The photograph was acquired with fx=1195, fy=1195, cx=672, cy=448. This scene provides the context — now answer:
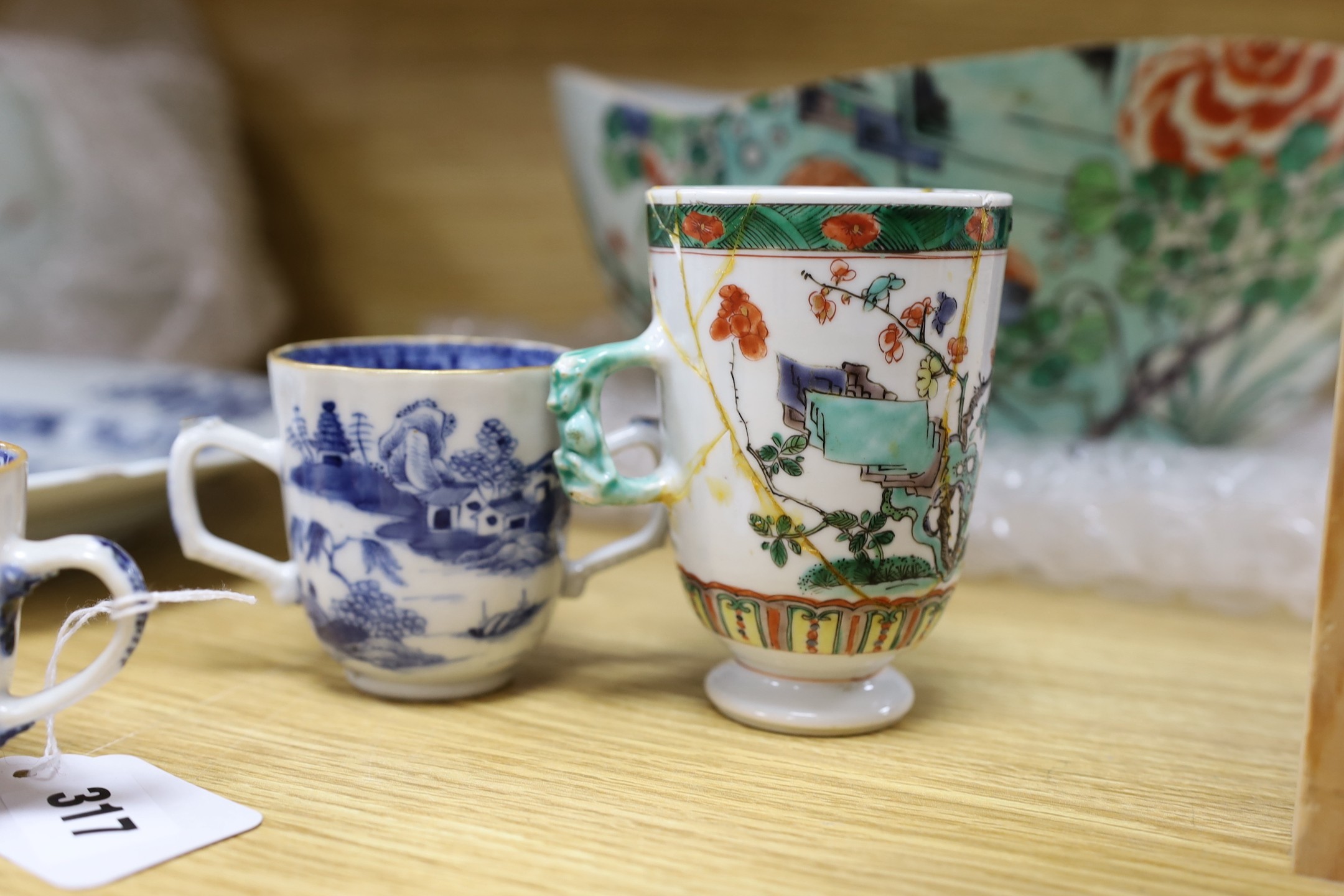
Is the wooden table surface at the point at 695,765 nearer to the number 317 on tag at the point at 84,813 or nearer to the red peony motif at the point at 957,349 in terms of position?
the number 317 on tag at the point at 84,813

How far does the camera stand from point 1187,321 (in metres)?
0.65

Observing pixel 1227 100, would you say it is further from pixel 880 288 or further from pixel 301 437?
pixel 301 437

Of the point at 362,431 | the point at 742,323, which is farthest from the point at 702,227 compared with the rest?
the point at 362,431

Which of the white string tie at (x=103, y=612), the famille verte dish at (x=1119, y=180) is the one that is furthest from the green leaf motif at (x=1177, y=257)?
the white string tie at (x=103, y=612)

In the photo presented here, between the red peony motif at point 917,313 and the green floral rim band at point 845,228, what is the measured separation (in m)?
0.02

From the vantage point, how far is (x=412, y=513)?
444 mm

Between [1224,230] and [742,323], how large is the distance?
1.14ft

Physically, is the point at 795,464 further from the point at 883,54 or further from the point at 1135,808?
the point at 883,54

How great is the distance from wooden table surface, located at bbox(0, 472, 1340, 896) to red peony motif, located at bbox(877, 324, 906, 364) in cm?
15

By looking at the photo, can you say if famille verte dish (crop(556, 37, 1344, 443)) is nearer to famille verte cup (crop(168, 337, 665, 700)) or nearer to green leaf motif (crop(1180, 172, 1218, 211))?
green leaf motif (crop(1180, 172, 1218, 211))

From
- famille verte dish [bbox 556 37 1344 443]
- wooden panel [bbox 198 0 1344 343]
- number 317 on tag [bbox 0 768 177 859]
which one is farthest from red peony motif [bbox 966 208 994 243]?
wooden panel [bbox 198 0 1344 343]

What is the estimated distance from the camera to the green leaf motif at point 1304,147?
23.5 inches

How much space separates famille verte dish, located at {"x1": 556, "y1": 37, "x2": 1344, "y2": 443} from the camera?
1.94ft

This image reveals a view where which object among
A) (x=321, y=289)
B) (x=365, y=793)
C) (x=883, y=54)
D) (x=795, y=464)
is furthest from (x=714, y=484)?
(x=321, y=289)
